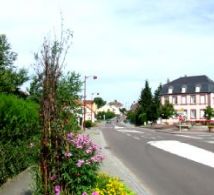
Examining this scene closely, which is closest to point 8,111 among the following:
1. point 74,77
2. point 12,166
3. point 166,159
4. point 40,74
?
point 12,166

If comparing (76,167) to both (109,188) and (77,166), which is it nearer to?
(77,166)

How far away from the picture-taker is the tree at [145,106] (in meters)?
122

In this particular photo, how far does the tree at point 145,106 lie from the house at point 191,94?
5958 mm

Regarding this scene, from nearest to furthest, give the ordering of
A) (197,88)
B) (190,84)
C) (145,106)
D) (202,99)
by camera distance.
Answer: (145,106), (202,99), (197,88), (190,84)

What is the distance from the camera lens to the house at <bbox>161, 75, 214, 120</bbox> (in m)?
126

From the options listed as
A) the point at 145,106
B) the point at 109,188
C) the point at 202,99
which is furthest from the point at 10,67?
the point at 202,99

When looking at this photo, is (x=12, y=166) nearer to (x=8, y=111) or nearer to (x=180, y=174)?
(x=8, y=111)

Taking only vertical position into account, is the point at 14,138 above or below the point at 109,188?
above

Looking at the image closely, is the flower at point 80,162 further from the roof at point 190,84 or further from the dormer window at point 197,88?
the dormer window at point 197,88

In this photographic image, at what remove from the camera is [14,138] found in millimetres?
12789

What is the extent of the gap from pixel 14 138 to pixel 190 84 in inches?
4786

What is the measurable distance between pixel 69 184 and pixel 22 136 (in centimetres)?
581

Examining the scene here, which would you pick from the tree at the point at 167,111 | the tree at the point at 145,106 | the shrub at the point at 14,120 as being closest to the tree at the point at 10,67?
the shrub at the point at 14,120

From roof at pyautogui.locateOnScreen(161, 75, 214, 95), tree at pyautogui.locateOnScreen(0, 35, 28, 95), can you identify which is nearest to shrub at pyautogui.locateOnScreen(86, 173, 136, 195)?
tree at pyautogui.locateOnScreen(0, 35, 28, 95)
